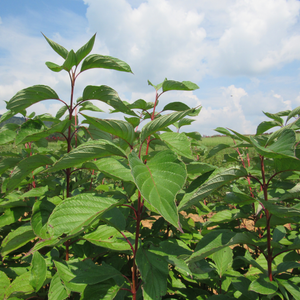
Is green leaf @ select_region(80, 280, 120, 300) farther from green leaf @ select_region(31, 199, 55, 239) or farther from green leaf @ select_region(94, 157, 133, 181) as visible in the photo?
green leaf @ select_region(94, 157, 133, 181)

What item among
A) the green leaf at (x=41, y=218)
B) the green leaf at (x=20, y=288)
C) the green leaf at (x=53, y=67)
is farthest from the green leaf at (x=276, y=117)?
the green leaf at (x=20, y=288)

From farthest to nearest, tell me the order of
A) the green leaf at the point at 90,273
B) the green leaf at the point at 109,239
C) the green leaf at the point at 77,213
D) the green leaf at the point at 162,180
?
the green leaf at the point at 109,239 → the green leaf at the point at 90,273 → the green leaf at the point at 77,213 → the green leaf at the point at 162,180

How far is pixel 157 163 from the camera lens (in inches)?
34.8

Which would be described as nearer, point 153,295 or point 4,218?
point 153,295

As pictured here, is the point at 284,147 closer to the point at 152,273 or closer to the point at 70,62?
the point at 152,273

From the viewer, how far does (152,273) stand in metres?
0.98

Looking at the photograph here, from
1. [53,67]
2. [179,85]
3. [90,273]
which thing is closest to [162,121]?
[179,85]

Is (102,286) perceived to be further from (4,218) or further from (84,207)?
(4,218)

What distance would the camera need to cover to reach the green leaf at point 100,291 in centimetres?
104

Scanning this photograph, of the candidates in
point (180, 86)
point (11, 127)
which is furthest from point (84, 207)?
point (11, 127)

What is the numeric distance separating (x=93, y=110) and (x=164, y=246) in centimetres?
134

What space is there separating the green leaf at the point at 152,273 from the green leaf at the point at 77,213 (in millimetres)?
323

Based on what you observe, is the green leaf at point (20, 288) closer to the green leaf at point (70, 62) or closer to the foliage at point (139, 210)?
the foliage at point (139, 210)

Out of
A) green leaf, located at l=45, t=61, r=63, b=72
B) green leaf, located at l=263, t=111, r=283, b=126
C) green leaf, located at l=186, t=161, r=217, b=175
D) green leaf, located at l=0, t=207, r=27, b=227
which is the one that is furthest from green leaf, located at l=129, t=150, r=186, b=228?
green leaf, located at l=0, t=207, r=27, b=227
